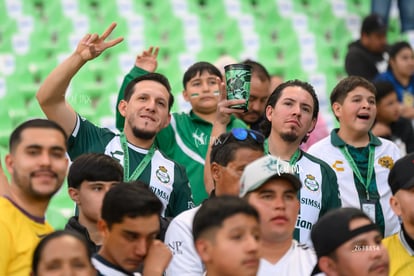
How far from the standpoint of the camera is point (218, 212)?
4090 mm

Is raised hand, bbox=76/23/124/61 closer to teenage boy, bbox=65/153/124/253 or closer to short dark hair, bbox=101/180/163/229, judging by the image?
teenage boy, bbox=65/153/124/253

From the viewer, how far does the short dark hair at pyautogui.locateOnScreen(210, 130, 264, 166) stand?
506cm

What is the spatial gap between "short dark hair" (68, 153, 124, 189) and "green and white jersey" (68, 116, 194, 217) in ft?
2.25

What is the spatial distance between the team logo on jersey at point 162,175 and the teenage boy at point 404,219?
1350 millimetres

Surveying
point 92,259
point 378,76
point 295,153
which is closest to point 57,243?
point 92,259

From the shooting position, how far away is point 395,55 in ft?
29.8

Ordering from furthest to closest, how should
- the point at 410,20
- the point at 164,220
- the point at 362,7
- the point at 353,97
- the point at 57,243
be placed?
1. the point at 362,7
2. the point at 410,20
3. the point at 353,97
4. the point at 164,220
5. the point at 57,243

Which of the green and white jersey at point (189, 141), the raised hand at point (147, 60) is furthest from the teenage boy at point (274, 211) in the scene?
the raised hand at point (147, 60)

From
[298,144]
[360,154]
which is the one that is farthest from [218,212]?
[360,154]

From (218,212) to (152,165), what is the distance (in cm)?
178

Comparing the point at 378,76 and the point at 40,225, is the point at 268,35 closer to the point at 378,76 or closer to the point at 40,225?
the point at 378,76

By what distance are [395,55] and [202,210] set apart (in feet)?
17.5

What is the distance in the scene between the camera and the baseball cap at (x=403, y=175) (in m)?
5.07

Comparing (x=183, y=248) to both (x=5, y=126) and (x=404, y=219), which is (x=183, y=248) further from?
(x=5, y=126)
